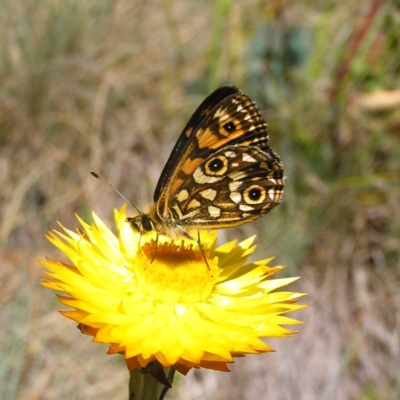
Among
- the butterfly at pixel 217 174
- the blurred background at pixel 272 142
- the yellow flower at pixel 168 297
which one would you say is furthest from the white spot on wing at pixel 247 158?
the blurred background at pixel 272 142

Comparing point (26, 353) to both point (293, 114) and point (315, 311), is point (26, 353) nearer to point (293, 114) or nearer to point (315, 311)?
point (315, 311)

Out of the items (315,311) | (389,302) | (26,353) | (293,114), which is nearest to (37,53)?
(293,114)

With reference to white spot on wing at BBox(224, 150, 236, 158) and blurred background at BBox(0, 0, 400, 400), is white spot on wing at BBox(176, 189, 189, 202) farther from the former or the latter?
blurred background at BBox(0, 0, 400, 400)

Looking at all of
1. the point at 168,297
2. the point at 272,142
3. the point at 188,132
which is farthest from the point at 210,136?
the point at 272,142

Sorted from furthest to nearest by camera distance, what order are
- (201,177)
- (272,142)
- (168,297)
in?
(272,142) → (201,177) → (168,297)

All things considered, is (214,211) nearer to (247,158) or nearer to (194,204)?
(194,204)

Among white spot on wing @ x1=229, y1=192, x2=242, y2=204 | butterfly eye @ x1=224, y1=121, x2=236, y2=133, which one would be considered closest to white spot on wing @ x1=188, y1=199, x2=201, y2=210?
white spot on wing @ x1=229, y1=192, x2=242, y2=204

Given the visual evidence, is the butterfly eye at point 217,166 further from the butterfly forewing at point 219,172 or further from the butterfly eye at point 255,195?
the butterfly eye at point 255,195
